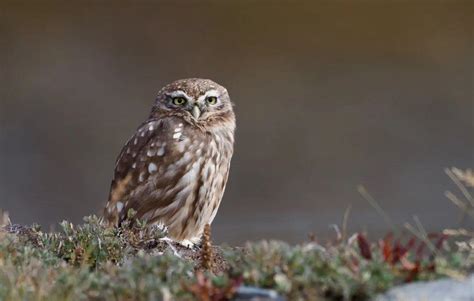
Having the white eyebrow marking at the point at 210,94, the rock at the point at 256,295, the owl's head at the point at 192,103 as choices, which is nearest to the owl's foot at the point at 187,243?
the owl's head at the point at 192,103

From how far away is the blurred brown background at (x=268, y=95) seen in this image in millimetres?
9250

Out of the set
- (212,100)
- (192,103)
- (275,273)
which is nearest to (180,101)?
(192,103)

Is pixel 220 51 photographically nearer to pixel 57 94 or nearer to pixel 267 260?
pixel 57 94

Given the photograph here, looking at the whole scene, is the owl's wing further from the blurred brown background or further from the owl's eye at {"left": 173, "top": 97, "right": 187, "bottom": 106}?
the blurred brown background

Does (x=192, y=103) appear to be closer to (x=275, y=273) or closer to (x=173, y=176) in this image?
(x=173, y=176)

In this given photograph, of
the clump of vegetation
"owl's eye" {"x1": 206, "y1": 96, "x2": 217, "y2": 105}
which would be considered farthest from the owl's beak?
the clump of vegetation

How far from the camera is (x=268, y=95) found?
9.39 metres

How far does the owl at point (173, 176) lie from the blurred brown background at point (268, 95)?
8.96 feet

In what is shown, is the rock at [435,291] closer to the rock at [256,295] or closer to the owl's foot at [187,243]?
the rock at [256,295]

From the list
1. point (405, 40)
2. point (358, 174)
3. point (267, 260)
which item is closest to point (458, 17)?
point (405, 40)

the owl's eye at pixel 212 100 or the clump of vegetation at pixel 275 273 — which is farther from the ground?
the owl's eye at pixel 212 100

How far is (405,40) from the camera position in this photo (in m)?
9.27

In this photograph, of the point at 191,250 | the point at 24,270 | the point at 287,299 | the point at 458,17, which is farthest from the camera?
the point at 458,17

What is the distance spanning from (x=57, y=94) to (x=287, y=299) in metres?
5.78
